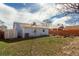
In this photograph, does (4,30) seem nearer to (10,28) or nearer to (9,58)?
(10,28)

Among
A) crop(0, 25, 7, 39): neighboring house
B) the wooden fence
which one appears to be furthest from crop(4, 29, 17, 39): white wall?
the wooden fence

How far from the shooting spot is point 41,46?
200 cm

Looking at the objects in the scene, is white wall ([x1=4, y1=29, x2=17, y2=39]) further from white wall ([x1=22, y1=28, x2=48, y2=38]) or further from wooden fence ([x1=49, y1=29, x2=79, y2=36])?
wooden fence ([x1=49, y1=29, x2=79, y2=36])

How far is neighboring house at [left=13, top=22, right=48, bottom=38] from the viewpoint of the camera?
2.00 meters

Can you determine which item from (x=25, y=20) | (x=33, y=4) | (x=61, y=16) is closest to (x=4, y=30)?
(x=25, y=20)

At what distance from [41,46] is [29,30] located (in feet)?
0.54

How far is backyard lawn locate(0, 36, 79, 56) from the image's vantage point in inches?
78.3

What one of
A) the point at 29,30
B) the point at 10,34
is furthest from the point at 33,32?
the point at 10,34

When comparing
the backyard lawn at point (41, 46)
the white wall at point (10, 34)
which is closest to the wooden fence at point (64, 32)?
the backyard lawn at point (41, 46)

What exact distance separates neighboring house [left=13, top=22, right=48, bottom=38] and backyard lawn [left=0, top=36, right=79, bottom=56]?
0.04m

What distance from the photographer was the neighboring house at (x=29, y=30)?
2.00 meters

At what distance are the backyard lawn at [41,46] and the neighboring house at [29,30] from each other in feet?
0.14

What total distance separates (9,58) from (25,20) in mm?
339

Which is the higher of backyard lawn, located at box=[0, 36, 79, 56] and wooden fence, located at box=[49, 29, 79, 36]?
wooden fence, located at box=[49, 29, 79, 36]
